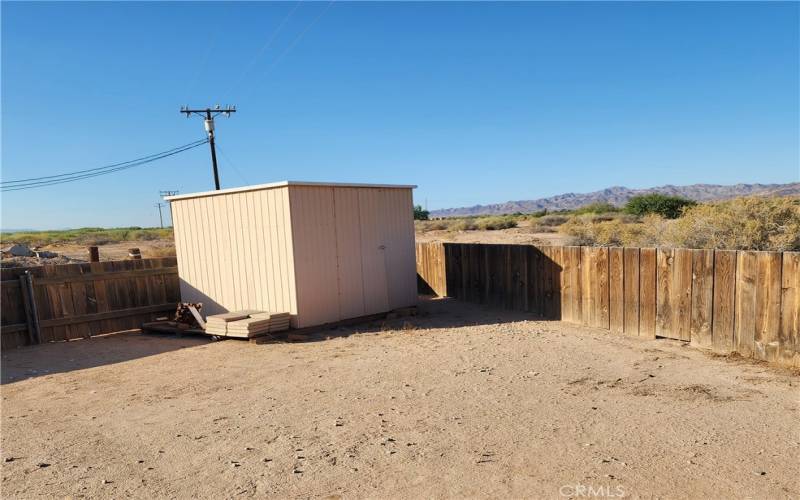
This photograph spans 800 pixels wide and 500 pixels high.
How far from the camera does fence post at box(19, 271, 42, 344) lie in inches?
384

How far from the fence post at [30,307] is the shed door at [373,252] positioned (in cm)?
636

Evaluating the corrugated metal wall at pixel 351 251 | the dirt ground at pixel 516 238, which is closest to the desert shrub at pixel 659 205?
the dirt ground at pixel 516 238

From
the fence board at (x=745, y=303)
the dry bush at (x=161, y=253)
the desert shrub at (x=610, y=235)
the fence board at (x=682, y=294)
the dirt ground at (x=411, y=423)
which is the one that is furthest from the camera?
the dry bush at (x=161, y=253)

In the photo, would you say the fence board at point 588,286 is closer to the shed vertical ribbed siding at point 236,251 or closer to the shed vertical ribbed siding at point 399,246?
the shed vertical ribbed siding at point 399,246

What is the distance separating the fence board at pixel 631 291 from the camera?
8.45 meters

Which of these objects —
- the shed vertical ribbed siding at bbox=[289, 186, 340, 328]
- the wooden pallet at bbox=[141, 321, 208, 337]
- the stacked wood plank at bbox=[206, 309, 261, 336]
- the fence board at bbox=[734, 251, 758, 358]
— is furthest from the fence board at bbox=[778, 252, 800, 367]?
the wooden pallet at bbox=[141, 321, 208, 337]

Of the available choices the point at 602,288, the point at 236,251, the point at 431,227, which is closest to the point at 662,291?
the point at 602,288

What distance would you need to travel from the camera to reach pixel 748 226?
376 inches

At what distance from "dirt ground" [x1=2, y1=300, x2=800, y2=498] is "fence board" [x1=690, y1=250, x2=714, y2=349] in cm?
31

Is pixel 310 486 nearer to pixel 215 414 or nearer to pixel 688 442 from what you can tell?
pixel 215 414

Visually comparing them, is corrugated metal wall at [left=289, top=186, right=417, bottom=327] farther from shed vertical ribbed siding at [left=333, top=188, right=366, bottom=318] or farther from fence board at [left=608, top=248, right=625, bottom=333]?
fence board at [left=608, top=248, right=625, bottom=333]

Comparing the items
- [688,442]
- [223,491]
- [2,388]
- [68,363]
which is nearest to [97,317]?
[68,363]

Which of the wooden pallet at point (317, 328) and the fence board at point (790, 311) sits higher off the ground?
the fence board at point (790, 311)

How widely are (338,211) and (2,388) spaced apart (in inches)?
240
